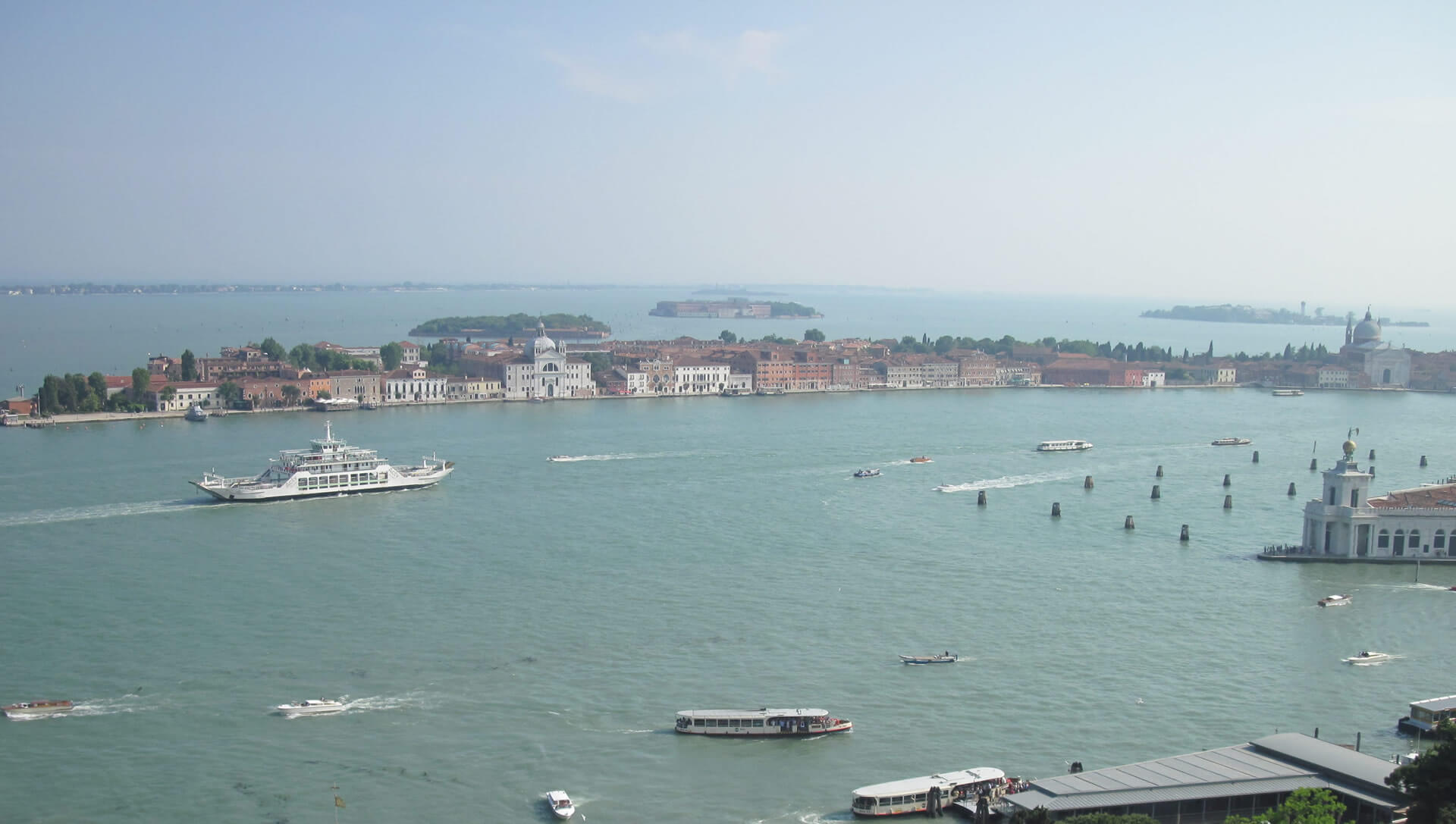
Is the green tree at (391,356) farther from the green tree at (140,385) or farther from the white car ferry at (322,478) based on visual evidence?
the white car ferry at (322,478)

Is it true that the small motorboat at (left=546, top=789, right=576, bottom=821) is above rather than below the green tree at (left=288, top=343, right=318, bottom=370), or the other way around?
below

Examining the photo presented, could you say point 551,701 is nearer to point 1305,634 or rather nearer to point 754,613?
point 754,613

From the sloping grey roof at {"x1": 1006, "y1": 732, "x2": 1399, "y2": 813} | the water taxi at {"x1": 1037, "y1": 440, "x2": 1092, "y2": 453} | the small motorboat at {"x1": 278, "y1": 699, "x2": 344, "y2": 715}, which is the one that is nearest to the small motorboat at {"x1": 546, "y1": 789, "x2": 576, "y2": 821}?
the small motorboat at {"x1": 278, "y1": 699, "x2": 344, "y2": 715}

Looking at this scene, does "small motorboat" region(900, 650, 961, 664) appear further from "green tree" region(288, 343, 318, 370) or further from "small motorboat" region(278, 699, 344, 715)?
"green tree" region(288, 343, 318, 370)

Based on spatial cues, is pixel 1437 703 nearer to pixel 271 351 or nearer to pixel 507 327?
pixel 271 351

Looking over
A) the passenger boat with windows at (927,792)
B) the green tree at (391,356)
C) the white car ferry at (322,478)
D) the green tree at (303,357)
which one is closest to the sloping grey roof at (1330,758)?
the passenger boat with windows at (927,792)

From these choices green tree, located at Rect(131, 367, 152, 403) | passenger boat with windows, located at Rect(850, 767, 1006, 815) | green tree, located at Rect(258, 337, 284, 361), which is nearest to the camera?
passenger boat with windows, located at Rect(850, 767, 1006, 815)
